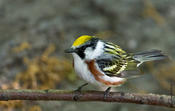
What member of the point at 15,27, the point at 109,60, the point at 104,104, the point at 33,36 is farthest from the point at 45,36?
the point at 109,60

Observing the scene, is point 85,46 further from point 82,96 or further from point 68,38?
point 68,38

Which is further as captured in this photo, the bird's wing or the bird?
the bird's wing

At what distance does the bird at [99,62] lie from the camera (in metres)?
2.46

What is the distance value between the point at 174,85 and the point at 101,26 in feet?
4.90

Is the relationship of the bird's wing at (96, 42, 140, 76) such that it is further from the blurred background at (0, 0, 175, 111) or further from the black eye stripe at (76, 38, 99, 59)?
the blurred background at (0, 0, 175, 111)

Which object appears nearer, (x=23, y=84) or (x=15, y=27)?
(x=23, y=84)

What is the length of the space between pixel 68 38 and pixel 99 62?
190cm

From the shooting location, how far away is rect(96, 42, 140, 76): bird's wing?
2.62m

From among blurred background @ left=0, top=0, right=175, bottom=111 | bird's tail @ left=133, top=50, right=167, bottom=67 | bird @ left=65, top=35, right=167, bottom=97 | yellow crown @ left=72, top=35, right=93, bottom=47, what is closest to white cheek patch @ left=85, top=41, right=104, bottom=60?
bird @ left=65, top=35, right=167, bottom=97

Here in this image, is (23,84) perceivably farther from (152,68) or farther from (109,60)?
(152,68)

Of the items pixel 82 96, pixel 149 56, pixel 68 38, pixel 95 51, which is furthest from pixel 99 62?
pixel 68 38

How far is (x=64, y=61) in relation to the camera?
13.5ft

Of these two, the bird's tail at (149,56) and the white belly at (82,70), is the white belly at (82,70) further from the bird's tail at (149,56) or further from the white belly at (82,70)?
the bird's tail at (149,56)

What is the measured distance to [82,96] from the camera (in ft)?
7.86
